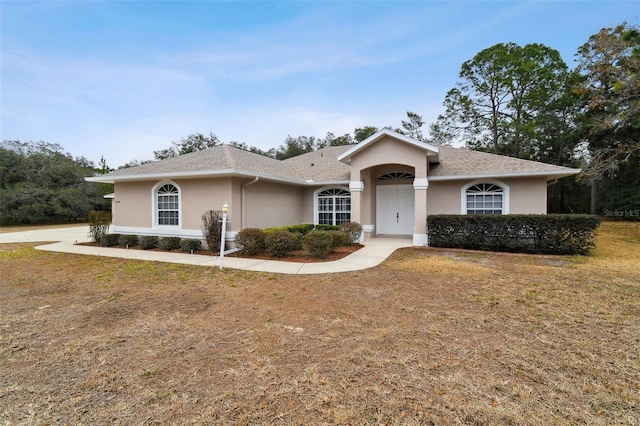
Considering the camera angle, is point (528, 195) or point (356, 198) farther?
point (356, 198)

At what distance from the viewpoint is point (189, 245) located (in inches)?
436

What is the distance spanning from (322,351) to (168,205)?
11.1m

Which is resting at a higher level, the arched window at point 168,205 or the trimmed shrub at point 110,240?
the arched window at point 168,205

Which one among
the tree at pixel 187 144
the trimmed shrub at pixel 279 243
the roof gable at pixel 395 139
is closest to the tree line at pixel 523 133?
the tree at pixel 187 144

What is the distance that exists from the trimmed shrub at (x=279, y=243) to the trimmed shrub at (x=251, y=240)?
0.39 m

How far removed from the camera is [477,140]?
32.2 m

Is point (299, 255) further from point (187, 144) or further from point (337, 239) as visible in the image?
point (187, 144)

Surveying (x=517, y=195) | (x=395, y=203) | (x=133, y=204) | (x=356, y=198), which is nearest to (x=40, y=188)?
(x=133, y=204)

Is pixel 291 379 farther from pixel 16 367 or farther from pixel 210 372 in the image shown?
pixel 16 367

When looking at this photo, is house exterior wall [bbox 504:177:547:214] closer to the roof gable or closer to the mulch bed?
the roof gable

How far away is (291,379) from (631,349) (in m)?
4.24

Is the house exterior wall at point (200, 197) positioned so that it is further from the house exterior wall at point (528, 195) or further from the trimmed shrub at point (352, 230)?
the house exterior wall at point (528, 195)

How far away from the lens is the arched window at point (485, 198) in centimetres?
1248

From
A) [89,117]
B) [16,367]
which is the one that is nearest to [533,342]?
[16,367]
